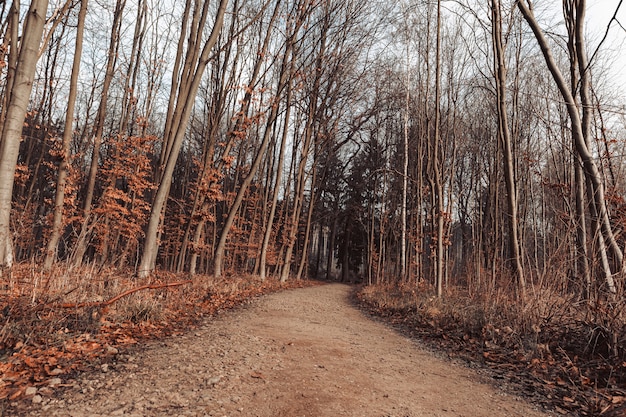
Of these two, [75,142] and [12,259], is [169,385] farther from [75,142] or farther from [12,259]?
[75,142]

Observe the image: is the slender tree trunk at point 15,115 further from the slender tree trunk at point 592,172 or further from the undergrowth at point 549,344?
the slender tree trunk at point 592,172

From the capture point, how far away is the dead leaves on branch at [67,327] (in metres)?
3.06

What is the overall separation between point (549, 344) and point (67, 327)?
5991 mm

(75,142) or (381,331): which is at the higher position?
(75,142)

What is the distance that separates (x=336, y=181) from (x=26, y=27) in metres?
28.1

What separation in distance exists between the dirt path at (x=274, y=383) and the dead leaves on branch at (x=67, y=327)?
0.97 ft

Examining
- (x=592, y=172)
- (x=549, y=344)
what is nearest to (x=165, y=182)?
(x=549, y=344)

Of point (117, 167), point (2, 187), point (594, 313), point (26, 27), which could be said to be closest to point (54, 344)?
point (2, 187)

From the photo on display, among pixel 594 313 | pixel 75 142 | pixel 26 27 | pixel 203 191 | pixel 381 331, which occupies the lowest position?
pixel 381 331

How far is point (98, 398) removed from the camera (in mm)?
2723

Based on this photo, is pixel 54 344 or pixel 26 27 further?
pixel 26 27

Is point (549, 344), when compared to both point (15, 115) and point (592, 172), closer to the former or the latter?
point (592, 172)

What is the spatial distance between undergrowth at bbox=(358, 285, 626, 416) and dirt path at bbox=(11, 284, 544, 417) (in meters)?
0.56

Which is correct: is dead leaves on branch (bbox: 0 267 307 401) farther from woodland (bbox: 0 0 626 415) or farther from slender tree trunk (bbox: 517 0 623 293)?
slender tree trunk (bbox: 517 0 623 293)
